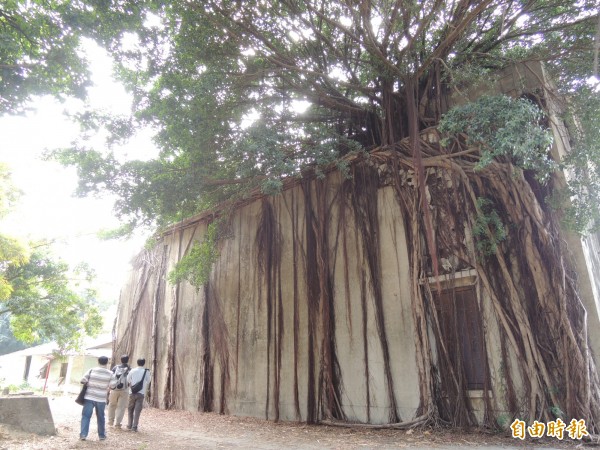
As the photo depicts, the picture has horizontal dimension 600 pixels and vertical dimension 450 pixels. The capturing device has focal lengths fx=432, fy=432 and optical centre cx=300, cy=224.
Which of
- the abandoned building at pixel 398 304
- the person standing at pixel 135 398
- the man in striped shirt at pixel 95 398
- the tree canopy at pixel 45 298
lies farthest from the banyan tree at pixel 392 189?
the tree canopy at pixel 45 298

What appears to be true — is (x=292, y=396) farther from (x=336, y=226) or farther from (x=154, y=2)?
(x=154, y=2)

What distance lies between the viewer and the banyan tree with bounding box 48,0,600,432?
5.34 m

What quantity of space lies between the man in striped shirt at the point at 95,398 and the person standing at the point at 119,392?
970mm

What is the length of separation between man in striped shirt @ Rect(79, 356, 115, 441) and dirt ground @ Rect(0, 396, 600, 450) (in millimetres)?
155

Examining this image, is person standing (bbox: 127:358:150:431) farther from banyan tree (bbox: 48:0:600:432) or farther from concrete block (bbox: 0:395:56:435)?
banyan tree (bbox: 48:0:600:432)

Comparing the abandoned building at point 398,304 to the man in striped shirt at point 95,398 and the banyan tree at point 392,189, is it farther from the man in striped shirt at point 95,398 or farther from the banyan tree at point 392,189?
the man in striped shirt at point 95,398

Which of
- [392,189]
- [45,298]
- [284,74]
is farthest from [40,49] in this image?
[45,298]

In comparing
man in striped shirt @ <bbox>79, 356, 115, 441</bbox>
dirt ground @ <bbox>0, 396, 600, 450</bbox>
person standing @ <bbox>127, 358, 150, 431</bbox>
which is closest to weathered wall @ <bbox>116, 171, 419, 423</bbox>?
dirt ground @ <bbox>0, 396, 600, 450</bbox>

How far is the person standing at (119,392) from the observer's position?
20.8 feet

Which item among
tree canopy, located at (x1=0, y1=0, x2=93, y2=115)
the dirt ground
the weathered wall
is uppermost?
tree canopy, located at (x1=0, y1=0, x2=93, y2=115)

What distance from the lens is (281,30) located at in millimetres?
6516

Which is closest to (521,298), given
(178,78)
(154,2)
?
(178,78)

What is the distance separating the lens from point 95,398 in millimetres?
5273

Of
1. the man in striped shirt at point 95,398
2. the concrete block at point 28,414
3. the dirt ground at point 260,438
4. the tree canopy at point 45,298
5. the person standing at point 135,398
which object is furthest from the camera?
the tree canopy at point 45,298
